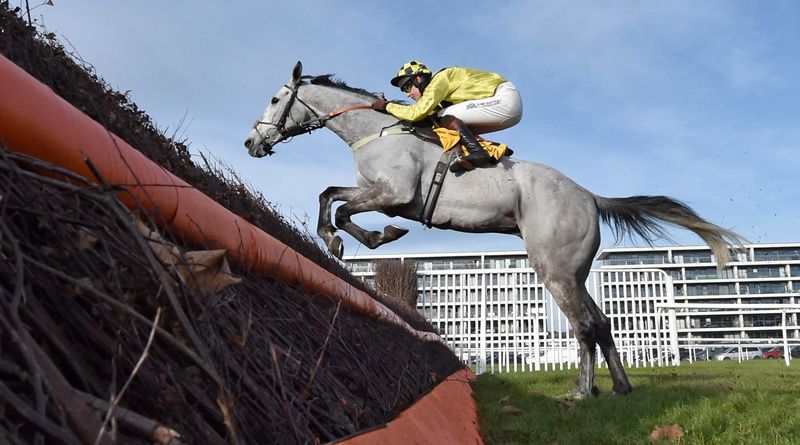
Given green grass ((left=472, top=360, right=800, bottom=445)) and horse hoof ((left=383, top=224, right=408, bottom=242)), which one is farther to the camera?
horse hoof ((left=383, top=224, right=408, bottom=242))

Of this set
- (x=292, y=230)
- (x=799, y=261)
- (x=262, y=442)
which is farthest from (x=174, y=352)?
(x=799, y=261)

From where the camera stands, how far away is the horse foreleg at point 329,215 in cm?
545

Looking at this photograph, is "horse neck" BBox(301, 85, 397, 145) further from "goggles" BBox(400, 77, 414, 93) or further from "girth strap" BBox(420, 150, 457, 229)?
"girth strap" BBox(420, 150, 457, 229)

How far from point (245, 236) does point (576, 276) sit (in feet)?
15.7

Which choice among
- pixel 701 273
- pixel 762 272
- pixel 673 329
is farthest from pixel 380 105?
pixel 762 272

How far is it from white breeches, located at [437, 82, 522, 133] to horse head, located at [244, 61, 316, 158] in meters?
1.46

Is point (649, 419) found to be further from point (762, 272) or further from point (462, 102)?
point (762, 272)

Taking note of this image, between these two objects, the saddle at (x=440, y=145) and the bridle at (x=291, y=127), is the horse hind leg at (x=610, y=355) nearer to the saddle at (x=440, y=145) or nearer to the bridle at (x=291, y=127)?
the saddle at (x=440, y=145)

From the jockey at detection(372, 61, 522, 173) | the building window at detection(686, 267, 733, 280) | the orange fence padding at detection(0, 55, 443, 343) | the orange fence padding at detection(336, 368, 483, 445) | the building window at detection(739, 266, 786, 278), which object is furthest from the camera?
the building window at detection(686, 267, 733, 280)

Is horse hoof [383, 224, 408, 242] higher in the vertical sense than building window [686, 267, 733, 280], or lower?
lower

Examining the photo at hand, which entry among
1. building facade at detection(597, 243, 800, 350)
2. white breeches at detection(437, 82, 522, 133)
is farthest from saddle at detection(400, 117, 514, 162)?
building facade at detection(597, 243, 800, 350)

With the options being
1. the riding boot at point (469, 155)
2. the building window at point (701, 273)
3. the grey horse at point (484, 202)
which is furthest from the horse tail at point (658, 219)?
the building window at point (701, 273)

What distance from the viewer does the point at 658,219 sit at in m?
7.12

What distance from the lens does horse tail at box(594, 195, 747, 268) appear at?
6879 mm
